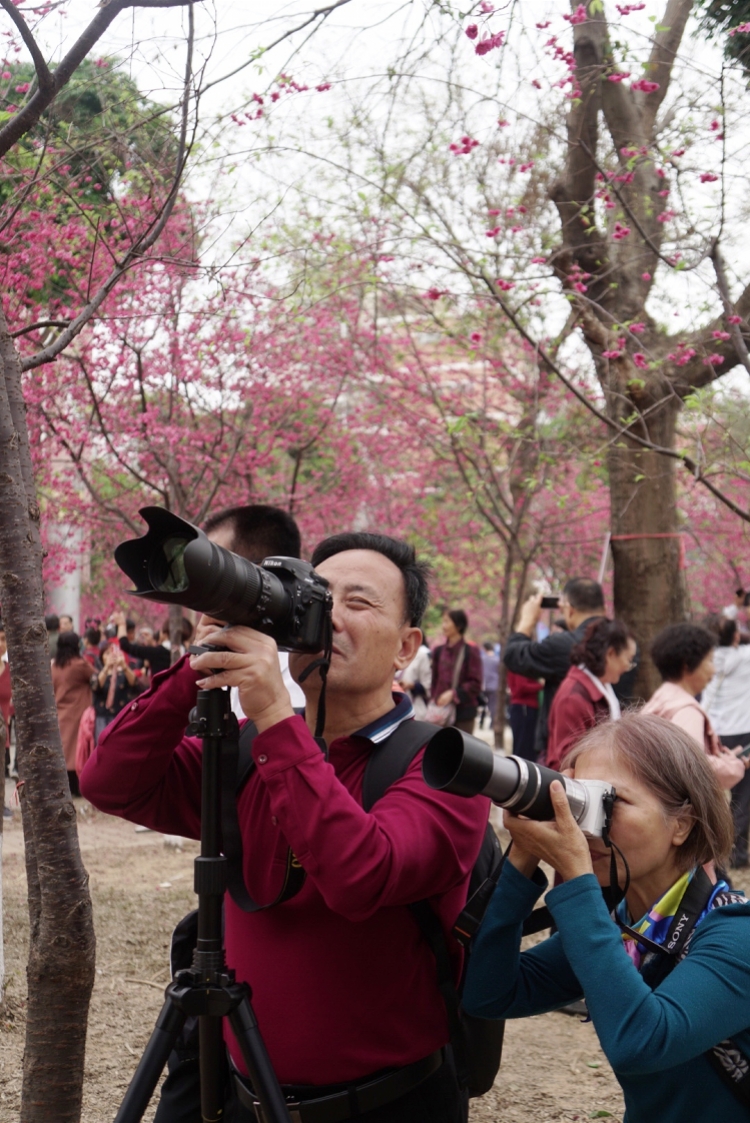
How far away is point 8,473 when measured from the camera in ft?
8.44

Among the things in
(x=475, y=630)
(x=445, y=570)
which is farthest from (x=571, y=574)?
(x=475, y=630)

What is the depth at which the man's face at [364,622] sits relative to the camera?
195cm

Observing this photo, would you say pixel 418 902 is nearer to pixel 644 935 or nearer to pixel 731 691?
pixel 644 935

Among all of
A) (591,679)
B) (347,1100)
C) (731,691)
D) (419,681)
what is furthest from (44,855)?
(419,681)

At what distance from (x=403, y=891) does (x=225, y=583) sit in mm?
567

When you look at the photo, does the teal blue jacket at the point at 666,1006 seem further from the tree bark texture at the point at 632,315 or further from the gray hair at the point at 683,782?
the tree bark texture at the point at 632,315

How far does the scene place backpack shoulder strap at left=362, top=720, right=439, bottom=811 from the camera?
1877 millimetres

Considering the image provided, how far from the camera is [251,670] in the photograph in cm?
164

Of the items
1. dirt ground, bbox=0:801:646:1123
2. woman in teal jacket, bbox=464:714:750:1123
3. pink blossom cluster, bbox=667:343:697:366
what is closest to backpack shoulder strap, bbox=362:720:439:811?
woman in teal jacket, bbox=464:714:750:1123

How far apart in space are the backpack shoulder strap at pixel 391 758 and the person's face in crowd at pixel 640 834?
0.32 m

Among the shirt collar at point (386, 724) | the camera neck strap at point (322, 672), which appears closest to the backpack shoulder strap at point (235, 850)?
the camera neck strap at point (322, 672)

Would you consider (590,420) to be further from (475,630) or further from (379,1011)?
(475,630)

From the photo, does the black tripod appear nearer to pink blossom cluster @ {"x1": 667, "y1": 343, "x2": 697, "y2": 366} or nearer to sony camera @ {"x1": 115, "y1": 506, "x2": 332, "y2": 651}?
sony camera @ {"x1": 115, "y1": 506, "x2": 332, "y2": 651}

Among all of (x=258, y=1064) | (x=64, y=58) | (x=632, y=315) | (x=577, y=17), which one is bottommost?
(x=258, y=1064)
